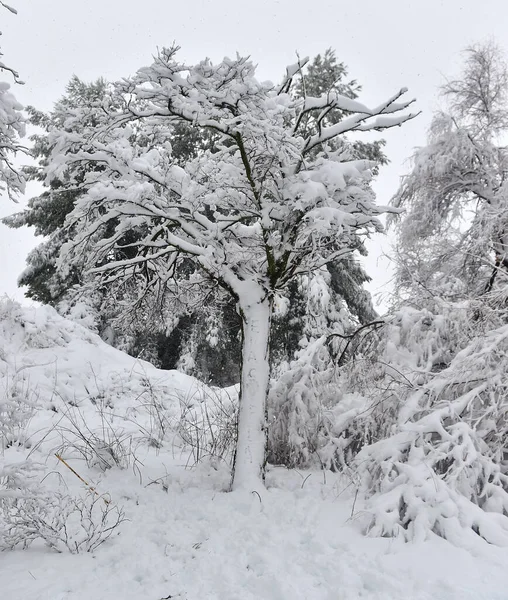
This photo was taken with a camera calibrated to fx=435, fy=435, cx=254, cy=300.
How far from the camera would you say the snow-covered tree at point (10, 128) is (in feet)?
11.0

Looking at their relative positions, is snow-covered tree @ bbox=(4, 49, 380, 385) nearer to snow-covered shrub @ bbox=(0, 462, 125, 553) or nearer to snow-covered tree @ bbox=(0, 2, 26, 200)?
snow-covered tree @ bbox=(0, 2, 26, 200)

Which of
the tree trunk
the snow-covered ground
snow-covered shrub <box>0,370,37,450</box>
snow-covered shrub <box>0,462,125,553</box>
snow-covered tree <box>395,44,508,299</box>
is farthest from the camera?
snow-covered tree <box>395,44,508,299</box>

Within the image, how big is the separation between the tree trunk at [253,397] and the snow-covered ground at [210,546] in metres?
0.26

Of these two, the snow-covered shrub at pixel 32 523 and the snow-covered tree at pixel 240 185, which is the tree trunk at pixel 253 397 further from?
the snow-covered shrub at pixel 32 523

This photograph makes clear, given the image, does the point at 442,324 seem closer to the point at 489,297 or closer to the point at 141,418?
the point at 489,297

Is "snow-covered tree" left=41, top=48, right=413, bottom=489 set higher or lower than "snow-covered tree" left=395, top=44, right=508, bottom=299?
lower

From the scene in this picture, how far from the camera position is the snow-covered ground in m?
Result: 2.68

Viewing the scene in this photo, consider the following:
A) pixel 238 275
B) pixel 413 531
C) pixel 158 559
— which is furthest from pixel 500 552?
pixel 238 275

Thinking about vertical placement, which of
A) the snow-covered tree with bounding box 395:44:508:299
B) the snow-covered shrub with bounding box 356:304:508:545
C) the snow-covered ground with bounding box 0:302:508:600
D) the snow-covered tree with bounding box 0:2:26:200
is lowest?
the snow-covered ground with bounding box 0:302:508:600

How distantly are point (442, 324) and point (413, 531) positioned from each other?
2695 millimetres

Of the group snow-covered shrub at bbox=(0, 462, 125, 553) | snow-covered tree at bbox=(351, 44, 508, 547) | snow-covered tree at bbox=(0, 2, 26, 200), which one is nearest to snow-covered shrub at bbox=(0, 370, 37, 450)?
snow-covered shrub at bbox=(0, 462, 125, 553)

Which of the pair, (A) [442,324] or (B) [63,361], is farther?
(B) [63,361]

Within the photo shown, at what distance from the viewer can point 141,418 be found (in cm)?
703

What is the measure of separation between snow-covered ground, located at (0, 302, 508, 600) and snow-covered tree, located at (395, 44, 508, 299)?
14.8 ft
